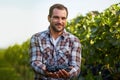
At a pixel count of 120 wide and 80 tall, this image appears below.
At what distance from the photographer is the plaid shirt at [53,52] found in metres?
4.78

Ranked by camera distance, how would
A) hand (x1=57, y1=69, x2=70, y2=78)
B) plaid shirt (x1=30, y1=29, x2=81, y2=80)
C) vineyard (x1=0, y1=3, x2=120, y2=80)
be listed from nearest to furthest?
hand (x1=57, y1=69, x2=70, y2=78) → plaid shirt (x1=30, y1=29, x2=81, y2=80) → vineyard (x1=0, y1=3, x2=120, y2=80)

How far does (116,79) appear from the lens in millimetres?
6371

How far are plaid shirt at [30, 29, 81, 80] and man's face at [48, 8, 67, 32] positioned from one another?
0.11 meters

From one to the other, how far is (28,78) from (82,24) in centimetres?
152

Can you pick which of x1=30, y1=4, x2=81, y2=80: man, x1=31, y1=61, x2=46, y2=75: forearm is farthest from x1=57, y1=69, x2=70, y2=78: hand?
x1=31, y1=61, x2=46, y2=75: forearm

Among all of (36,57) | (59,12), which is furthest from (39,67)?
(59,12)

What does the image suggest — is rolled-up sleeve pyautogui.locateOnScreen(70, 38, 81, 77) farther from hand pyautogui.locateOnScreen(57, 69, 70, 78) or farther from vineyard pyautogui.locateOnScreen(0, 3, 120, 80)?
vineyard pyautogui.locateOnScreen(0, 3, 120, 80)

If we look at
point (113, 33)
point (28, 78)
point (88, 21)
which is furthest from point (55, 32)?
point (28, 78)

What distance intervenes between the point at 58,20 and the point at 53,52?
0.28m

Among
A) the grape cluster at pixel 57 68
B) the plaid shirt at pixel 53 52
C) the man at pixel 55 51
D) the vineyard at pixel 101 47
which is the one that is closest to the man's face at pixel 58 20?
the man at pixel 55 51

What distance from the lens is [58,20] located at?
472cm

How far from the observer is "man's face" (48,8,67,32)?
4.73m

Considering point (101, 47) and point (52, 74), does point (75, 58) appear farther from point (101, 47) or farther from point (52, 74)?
point (101, 47)

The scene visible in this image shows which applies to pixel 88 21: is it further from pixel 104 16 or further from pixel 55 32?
pixel 55 32
